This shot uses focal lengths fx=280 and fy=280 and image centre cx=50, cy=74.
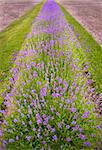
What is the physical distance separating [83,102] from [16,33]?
26.9ft

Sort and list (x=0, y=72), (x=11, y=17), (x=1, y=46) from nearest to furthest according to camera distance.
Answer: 1. (x=0, y=72)
2. (x=1, y=46)
3. (x=11, y=17)

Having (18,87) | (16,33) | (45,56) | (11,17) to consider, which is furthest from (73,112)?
(11,17)

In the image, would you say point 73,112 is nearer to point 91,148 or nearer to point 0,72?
point 91,148

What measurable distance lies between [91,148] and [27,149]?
92 cm

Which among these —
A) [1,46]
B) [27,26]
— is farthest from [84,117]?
[27,26]

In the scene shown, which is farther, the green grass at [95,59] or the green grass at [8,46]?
the green grass at [8,46]

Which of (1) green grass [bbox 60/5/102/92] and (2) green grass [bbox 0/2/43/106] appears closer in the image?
(1) green grass [bbox 60/5/102/92]

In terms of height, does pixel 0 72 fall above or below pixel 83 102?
above

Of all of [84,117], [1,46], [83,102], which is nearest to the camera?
[84,117]

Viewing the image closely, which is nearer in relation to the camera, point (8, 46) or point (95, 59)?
point (95, 59)

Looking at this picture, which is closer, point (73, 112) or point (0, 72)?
point (73, 112)

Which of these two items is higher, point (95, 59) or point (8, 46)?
point (8, 46)

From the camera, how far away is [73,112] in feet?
13.1

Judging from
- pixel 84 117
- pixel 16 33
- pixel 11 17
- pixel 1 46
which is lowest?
pixel 84 117
